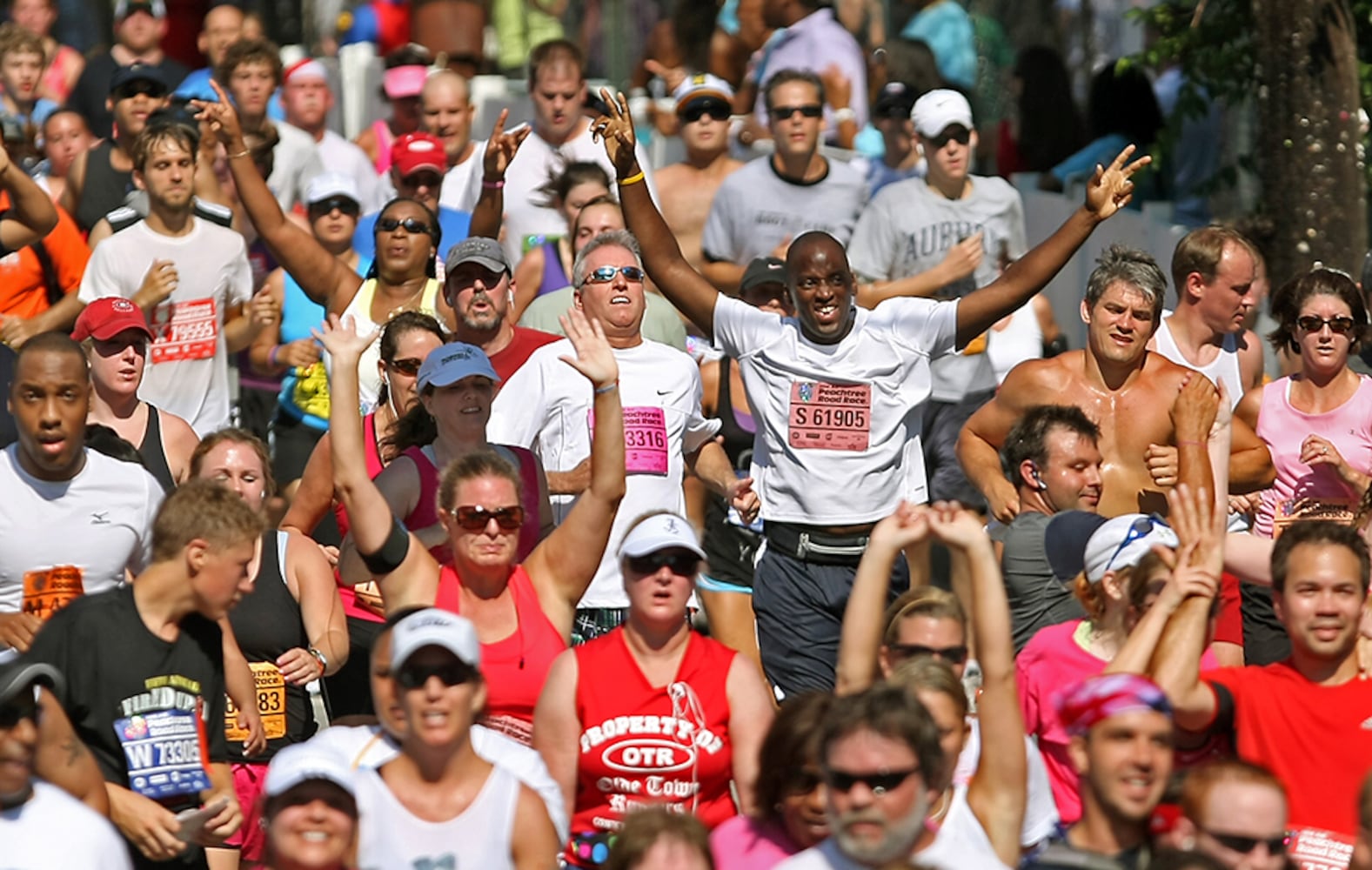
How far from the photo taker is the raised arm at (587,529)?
24.1 feet

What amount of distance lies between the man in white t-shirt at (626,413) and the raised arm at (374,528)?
4.41ft

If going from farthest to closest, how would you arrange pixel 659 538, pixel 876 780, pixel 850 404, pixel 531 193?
pixel 531 193 < pixel 850 404 < pixel 659 538 < pixel 876 780

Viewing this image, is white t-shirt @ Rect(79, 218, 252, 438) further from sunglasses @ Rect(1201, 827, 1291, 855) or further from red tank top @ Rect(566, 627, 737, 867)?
sunglasses @ Rect(1201, 827, 1291, 855)

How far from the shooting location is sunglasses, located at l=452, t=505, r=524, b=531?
23.4 ft

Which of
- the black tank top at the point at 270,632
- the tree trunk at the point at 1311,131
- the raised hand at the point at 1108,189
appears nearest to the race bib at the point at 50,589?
the black tank top at the point at 270,632

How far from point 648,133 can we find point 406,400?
8059mm

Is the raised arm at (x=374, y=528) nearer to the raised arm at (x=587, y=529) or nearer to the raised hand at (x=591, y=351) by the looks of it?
the raised arm at (x=587, y=529)

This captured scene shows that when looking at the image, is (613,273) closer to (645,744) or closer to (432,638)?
(645,744)

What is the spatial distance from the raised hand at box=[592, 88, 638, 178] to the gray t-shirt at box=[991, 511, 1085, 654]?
1968 mm

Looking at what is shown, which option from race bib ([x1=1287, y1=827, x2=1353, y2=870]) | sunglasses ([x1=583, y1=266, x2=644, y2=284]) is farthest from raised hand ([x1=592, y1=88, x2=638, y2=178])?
race bib ([x1=1287, y1=827, x2=1353, y2=870])

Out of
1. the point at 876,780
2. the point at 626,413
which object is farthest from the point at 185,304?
Answer: the point at 876,780

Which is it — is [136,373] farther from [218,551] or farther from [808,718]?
[808,718]

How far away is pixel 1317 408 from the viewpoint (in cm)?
909

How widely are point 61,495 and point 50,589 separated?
0.42m
